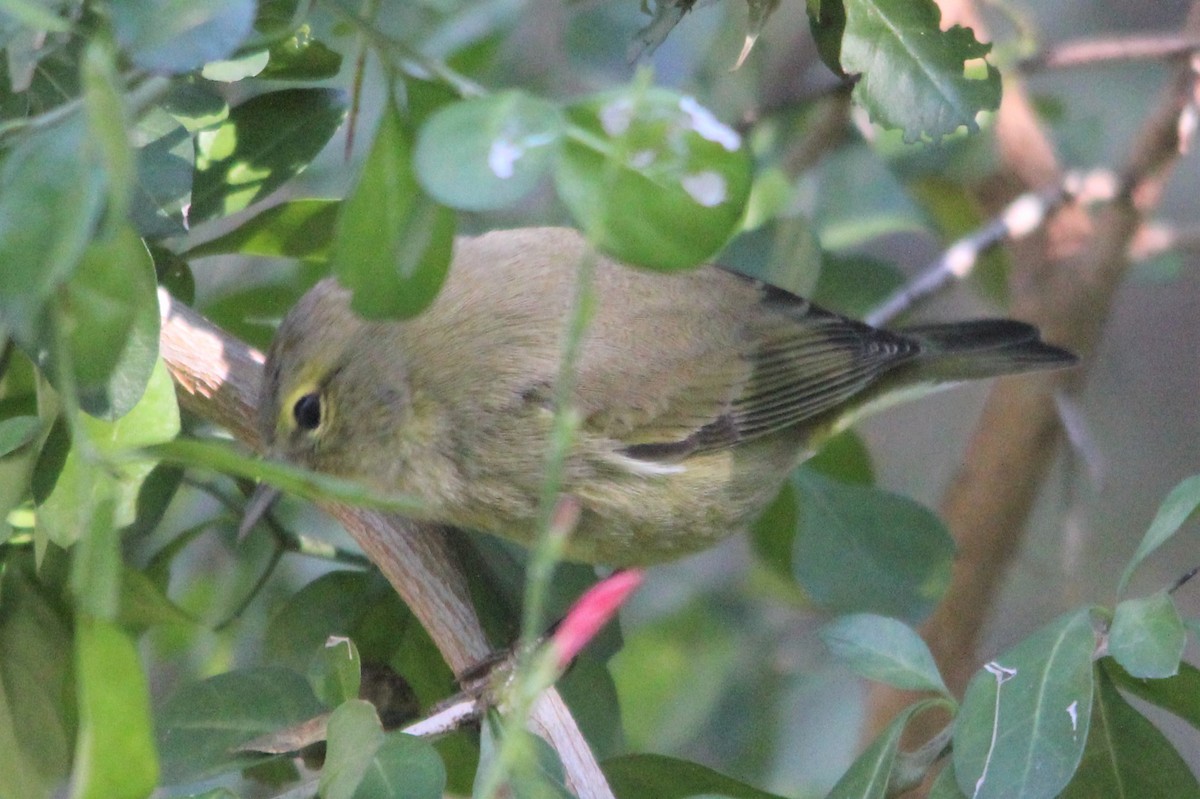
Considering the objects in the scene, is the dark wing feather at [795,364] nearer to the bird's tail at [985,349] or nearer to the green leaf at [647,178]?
the bird's tail at [985,349]

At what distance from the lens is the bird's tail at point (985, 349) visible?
2.85 m

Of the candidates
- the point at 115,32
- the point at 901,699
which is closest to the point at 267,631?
the point at 115,32

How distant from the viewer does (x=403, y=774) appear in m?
1.25

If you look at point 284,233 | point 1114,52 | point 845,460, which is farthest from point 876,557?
point 1114,52

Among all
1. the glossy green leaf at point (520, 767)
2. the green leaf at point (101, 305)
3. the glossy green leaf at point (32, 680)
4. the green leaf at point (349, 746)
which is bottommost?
the glossy green leaf at point (32, 680)

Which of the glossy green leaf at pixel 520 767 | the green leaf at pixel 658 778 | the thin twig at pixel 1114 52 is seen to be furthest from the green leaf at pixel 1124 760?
the thin twig at pixel 1114 52

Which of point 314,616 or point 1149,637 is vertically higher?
point 1149,637

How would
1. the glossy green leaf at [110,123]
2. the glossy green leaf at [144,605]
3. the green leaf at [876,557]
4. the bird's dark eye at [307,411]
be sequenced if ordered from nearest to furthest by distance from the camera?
the glossy green leaf at [110,123] → the glossy green leaf at [144,605] → the bird's dark eye at [307,411] → the green leaf at [876,557]

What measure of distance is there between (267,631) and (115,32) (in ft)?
4.07

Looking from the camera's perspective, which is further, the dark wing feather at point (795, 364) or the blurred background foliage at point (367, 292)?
the dark wing feather at point (795, 364)

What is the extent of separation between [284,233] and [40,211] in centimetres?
103

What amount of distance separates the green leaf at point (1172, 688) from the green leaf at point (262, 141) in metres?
1.20

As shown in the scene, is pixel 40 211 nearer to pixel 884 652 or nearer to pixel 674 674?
pixel 884 652

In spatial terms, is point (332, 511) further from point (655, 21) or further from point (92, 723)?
point (92, 723)
